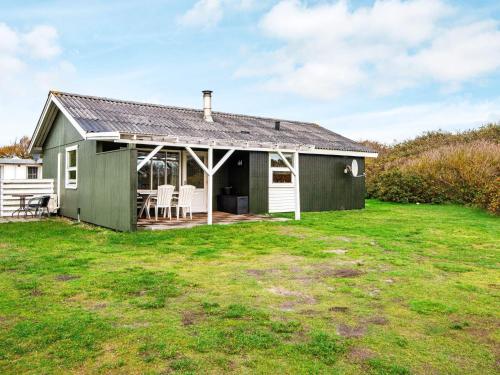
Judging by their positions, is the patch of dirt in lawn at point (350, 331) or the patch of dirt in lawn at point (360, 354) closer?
the patch of dirt in lawn at point (360, 354)

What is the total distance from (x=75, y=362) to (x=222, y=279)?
2.49 meters

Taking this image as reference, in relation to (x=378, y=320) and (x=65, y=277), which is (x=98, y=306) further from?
(x=378, y=320)

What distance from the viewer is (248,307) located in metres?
3.91

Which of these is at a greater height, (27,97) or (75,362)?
(27,97)

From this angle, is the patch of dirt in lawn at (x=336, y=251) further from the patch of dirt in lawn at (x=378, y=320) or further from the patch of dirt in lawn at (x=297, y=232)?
the patch of dirt in lawn at (x=378, y=320)

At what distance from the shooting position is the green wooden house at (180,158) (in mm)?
9641

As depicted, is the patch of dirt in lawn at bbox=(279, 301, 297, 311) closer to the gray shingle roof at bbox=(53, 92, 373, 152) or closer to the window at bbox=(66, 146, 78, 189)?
the gray shingle roof at bbox=(53, 92, 373, 152)

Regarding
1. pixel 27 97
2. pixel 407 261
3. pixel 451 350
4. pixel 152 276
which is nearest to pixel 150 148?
pixel 152 276

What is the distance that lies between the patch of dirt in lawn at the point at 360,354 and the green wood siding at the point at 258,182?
10276mm

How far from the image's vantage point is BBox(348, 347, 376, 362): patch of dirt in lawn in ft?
9.16

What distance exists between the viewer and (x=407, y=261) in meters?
6.21

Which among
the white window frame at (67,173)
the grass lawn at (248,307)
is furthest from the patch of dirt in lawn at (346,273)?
the white window frame at (67,173)

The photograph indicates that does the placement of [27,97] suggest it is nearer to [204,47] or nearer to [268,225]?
[204,47]

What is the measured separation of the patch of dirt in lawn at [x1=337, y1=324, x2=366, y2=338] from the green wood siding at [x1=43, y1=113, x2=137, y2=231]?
632 centimetres
